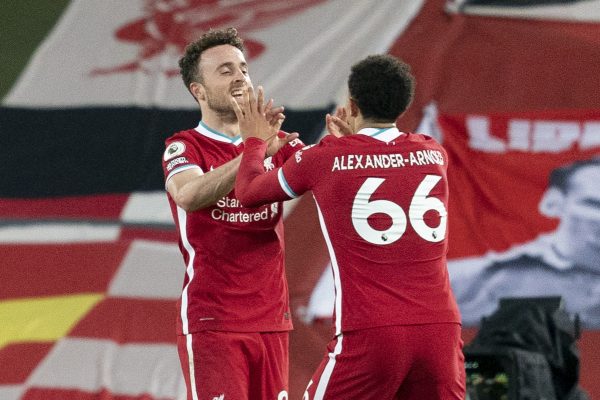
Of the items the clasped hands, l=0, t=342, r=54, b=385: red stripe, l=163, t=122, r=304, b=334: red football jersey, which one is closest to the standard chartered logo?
l=163, t=122, r=304, b=334: red football jersey

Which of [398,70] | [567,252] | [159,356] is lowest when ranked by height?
[159,356]

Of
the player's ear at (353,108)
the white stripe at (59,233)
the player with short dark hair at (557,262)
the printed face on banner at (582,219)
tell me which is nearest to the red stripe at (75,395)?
the white stripe at (59,233)

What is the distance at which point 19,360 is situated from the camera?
265 inches

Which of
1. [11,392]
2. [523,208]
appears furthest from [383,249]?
[523,208]

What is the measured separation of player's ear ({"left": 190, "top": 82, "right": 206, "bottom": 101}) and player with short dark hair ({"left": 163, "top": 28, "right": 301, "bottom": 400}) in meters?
0.20

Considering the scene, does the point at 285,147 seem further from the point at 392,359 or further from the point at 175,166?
the point at 392,359

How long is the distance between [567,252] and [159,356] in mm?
2523

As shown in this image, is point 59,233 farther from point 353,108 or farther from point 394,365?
point 394,365

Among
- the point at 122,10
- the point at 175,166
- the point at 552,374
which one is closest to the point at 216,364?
the point at 175,166

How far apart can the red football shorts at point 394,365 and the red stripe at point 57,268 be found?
3.96m

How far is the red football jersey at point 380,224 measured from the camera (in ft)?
11.6

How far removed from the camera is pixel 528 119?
292 inches

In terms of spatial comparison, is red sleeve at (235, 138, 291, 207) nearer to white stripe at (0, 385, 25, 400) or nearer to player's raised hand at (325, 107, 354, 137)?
player's raised hand at (325, 107, 354, 137)

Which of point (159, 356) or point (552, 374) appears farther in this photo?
point (159, 356)
